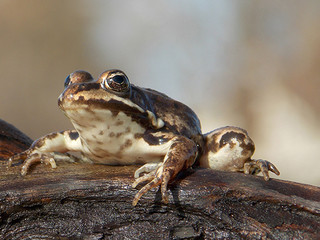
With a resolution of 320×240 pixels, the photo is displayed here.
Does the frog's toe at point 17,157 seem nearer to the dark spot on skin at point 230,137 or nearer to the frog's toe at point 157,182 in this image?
the frog's toe at point 157,182

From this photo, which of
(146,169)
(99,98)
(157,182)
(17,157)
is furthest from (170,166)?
(17,157)

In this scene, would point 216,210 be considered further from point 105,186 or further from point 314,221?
point 105,186

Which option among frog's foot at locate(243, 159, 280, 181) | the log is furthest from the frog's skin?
the log

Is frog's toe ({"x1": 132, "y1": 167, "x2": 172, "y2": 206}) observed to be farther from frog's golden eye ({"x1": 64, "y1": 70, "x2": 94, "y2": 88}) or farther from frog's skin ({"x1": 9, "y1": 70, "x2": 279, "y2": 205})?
frog's golden eye ({"x1": 64, "y1": 70, "x2": 94, "y2": 88})

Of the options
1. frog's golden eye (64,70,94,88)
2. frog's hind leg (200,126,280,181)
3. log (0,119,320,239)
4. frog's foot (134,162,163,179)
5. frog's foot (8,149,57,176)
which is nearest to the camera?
log (0,119,320,239)

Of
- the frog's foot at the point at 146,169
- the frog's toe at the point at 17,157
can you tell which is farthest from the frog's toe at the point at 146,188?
the frog's toe at the point at 17,157

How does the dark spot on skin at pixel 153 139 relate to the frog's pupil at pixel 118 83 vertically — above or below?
below

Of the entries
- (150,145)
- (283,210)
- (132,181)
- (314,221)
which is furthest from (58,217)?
(314,221)
